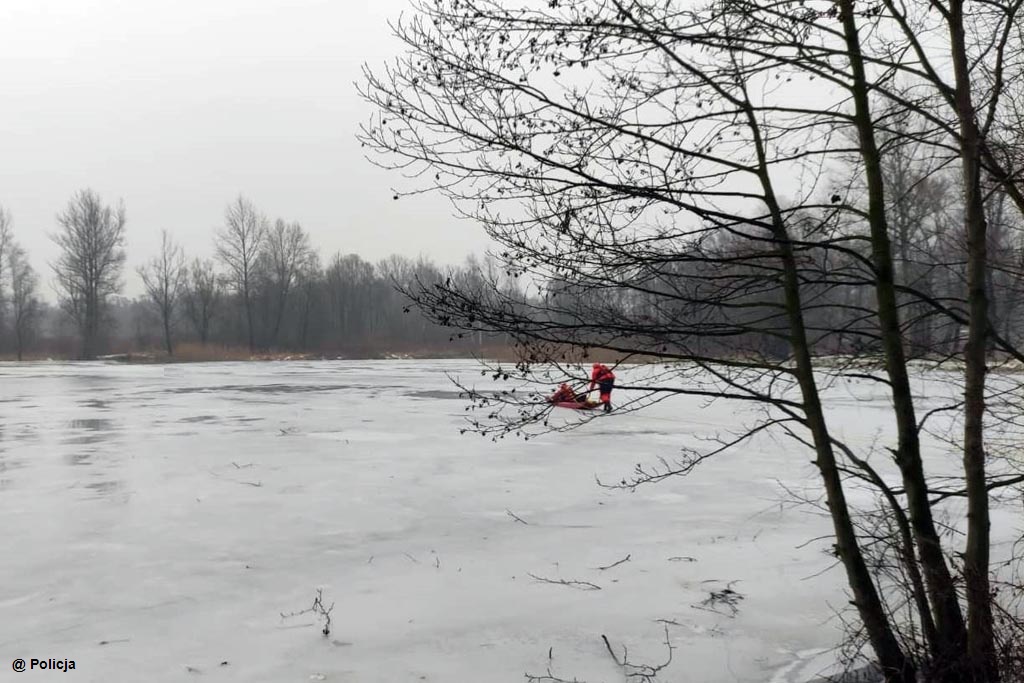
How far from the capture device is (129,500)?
8.59m

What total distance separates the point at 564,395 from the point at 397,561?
2.99 m

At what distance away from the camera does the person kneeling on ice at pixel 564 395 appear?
4.25 m

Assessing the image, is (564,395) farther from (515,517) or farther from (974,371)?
(515,517)

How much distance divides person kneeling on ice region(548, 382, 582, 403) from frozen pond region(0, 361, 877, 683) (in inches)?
64.9

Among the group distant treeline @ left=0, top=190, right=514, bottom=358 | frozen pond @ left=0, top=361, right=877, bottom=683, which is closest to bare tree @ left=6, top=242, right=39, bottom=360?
distant treeline @ left=0, top=190, right=514, bottom=358

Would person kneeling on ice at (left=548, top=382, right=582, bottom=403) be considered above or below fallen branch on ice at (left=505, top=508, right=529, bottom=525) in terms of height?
above

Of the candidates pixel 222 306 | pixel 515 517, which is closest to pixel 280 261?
pixel 222 306

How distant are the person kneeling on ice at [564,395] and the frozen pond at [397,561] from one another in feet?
5.41

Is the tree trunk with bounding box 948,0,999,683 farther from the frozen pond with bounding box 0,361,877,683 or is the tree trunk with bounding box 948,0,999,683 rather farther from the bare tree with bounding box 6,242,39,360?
the bare tree with bounding box 6,242,39,360

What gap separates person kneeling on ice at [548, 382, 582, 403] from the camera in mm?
4250

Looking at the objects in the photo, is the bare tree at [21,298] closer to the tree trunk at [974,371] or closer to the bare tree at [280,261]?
the bare tree at [280,261]

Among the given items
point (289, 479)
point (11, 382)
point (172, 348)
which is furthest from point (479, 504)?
point (172, 348)

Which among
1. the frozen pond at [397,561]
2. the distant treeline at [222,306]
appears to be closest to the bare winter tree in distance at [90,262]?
the distant treeline at [222,306]

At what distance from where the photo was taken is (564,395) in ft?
14.4
